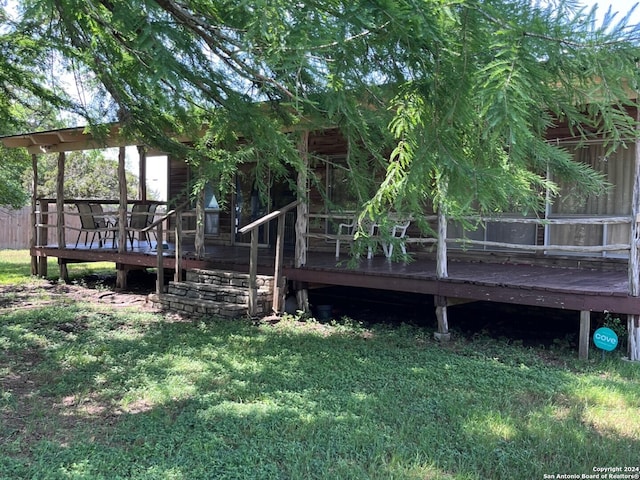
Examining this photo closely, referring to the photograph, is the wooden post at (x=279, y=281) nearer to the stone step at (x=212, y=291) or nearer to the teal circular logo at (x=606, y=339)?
the stone step at (x=212, y=291)

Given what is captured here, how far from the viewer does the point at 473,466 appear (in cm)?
318

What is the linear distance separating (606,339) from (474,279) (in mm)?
1537

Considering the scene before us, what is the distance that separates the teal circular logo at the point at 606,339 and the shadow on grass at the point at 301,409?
43 centimetres

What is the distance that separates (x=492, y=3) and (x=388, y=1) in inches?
19.1

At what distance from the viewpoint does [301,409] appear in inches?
160

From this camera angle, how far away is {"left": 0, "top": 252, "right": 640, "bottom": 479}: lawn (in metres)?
3.21

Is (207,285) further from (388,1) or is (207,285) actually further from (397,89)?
(388,1)

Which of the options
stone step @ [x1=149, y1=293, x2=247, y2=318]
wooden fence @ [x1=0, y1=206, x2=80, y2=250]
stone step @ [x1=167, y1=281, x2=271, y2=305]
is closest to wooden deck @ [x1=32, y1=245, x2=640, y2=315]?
stone step @ [x1=167, y1=281, x2=271, y2=305]

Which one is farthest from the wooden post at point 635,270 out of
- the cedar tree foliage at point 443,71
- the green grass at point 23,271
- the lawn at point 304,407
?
the green grass at point 23,271

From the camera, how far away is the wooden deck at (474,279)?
18.4ft

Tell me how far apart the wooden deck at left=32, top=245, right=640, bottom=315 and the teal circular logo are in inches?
8.9

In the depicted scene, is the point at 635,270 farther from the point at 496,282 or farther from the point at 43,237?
the point at 43,237

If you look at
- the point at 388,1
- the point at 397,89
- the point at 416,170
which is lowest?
the point at 416,170

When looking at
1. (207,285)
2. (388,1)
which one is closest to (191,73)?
(388,1)
